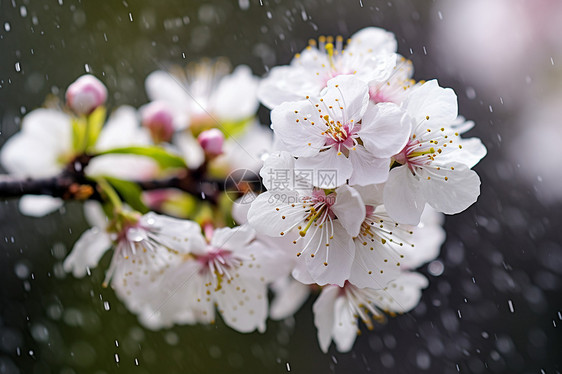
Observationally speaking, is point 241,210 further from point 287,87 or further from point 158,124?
point 158,124

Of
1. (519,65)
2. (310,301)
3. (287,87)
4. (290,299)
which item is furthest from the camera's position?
(519,65)

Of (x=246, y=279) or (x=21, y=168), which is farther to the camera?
(x=21, y=168)

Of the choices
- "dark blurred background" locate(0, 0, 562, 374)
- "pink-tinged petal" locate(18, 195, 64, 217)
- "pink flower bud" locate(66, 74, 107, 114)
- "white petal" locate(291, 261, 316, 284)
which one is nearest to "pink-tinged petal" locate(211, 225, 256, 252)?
"white petal" locate(291, 261, 316, 284)

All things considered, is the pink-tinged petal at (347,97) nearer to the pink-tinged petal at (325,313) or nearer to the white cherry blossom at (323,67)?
the white cherry blossom at (323,67)

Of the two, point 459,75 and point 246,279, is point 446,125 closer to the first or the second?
point 246,279

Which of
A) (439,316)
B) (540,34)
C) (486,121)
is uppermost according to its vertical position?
(540,34)

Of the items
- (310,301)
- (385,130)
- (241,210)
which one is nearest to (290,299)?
(241,210)

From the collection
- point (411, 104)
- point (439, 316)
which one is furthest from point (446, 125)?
point (439, 316)

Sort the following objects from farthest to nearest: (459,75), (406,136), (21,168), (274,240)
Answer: (459,75) → (21,168) → (274,240) → (406,136)
